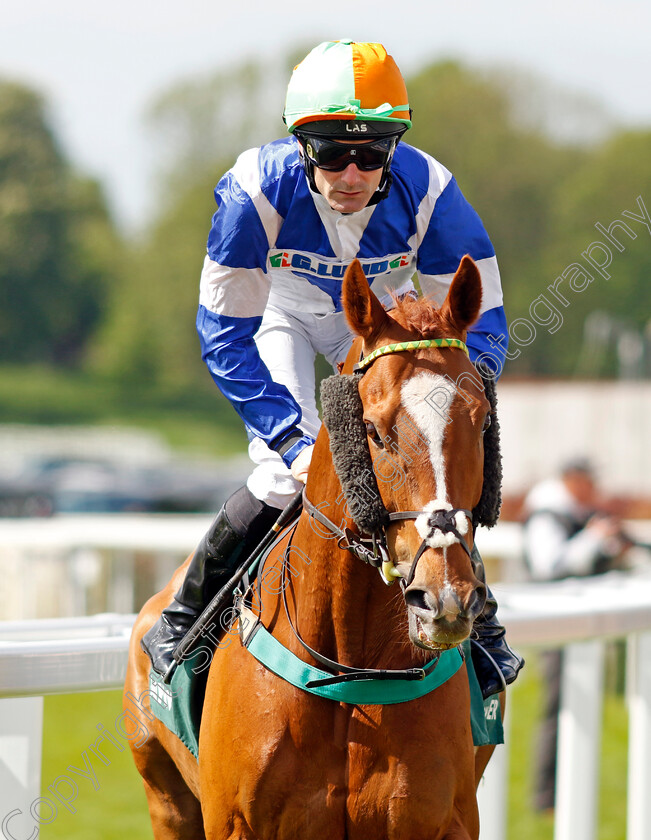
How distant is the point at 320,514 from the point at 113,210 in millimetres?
48586

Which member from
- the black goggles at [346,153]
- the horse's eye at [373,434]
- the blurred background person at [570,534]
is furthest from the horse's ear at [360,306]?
the blurred background person at [570,534]

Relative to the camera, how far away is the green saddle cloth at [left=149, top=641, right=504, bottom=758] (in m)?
2.85

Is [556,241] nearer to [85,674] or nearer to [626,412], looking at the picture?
[626,412]

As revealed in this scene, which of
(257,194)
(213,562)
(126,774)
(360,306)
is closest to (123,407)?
(126,774)

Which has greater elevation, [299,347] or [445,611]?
[299,347]

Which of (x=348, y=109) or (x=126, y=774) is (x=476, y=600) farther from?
(x=126, y=774)

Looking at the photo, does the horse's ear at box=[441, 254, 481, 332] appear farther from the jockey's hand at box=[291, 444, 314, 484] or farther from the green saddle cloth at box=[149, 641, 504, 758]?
the green saddle cloth at box=[149, 641, 504, 758]

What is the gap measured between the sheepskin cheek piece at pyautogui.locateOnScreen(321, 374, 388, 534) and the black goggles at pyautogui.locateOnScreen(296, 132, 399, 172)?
0.69 metres

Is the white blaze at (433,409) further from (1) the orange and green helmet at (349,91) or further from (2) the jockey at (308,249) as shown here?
(1) the orange and green helmet at (349,91)

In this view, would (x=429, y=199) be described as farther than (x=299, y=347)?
No

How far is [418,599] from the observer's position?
2.10m

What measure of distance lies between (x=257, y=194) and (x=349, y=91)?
363 millimetres

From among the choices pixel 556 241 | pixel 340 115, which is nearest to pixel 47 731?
pixel 340 115

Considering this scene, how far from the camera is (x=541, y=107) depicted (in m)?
44.3
